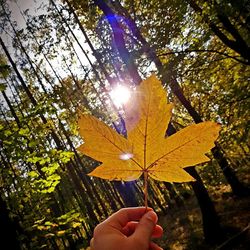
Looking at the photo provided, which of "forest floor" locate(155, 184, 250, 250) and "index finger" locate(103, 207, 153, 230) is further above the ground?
"index finger" locate(103, 207, 153, 230)

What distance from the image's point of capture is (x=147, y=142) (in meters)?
0.70

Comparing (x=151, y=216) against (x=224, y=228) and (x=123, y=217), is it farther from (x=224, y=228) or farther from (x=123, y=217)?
(x=224, y=228)

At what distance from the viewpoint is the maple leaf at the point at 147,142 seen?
665 millimetres

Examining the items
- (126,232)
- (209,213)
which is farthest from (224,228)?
(126,232)

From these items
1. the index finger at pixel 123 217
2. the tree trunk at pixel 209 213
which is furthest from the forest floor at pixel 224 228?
the index finger at pixel 123 217

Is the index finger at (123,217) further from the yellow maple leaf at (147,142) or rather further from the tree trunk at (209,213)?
the tree trunk at (209,213)

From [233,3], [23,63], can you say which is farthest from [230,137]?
[23,63]

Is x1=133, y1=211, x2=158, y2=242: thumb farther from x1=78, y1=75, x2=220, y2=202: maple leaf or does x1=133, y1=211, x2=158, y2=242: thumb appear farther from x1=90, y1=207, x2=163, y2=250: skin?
x1=78, y1=75, x2=220, y2=202: maple leaf

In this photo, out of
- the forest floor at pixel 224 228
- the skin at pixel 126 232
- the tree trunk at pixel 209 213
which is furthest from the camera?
the tree trunk at pixel 209 213

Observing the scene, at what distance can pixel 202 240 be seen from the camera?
363 inches

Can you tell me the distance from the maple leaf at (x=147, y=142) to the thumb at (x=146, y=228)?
0.10 metres

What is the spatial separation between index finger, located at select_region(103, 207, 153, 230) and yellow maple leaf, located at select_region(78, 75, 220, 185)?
101 mm

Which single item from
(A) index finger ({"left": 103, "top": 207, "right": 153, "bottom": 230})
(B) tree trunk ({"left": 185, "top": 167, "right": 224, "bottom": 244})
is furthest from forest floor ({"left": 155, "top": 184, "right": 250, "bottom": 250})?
(A) index finger ({"left": 103, "top": 207, "right": 153, "bottom": 230})

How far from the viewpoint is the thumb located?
0.64m
